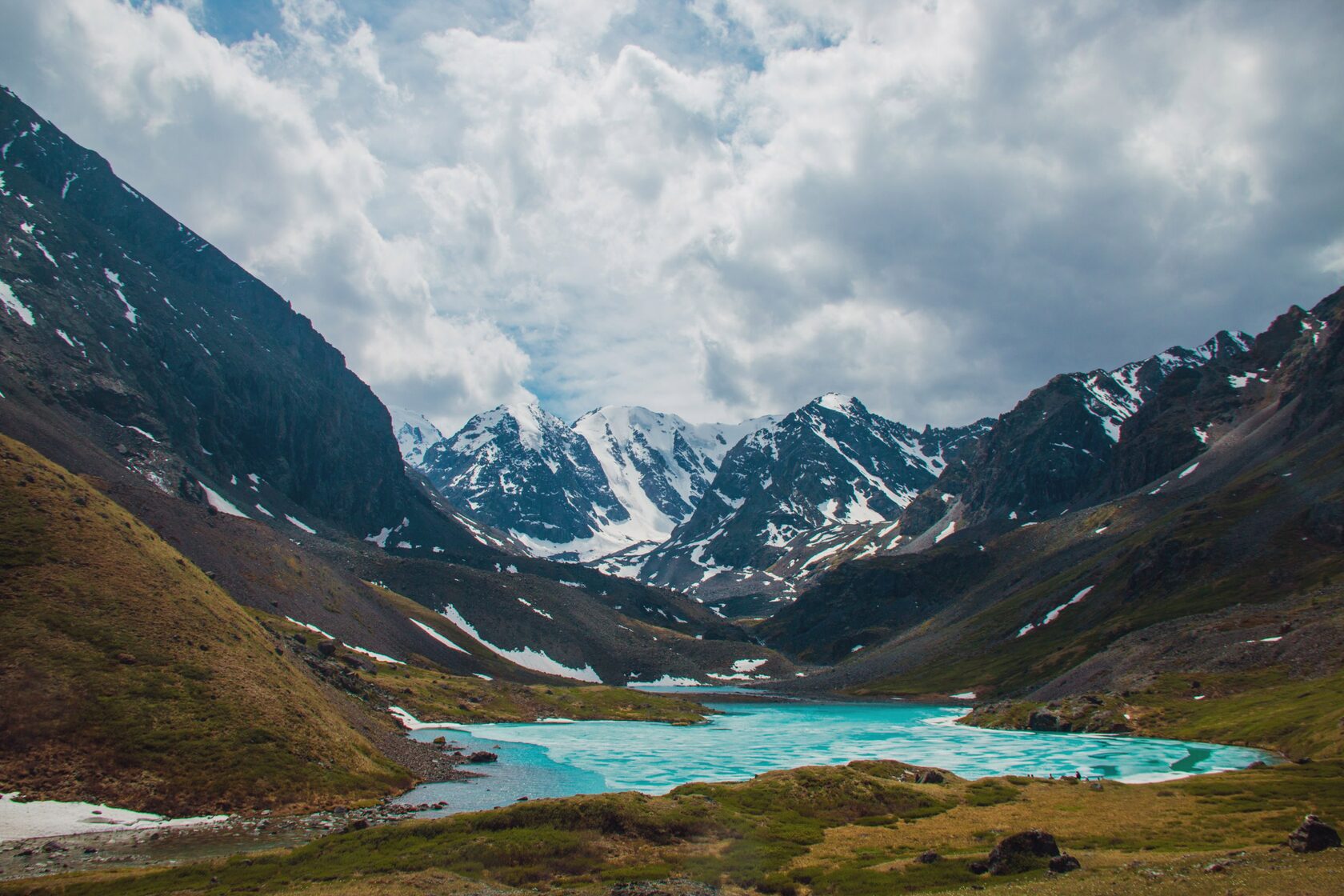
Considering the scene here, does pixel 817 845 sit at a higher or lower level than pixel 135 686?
lower

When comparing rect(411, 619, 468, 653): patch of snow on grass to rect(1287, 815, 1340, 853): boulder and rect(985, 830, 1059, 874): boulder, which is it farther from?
rect(1287, 815, 1340, 853): boulder

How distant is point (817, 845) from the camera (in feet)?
141

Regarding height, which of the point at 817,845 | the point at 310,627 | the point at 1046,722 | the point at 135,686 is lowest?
the point at 817,845

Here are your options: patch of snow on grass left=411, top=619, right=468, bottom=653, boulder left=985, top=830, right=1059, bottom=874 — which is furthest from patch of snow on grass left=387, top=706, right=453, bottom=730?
boulder left=985, top=830, right=1059, bottom=874

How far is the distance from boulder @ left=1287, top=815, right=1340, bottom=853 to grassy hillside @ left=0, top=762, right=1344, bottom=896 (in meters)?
0.94

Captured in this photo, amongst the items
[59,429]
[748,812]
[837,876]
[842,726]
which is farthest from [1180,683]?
[59,429]

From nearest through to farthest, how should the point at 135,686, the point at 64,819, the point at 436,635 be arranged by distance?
the point at 64,819 → the point at 135,686 → the point at 436,635

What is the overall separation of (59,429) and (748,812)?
18940 centimetres

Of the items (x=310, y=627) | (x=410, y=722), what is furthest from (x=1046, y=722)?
(x=310, y=627)

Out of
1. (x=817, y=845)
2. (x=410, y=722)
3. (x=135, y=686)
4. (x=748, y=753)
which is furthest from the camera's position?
(x=410, y=722)

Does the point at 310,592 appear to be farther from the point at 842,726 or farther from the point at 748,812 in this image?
the point at 748,812

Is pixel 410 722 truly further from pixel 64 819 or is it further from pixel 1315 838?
pixel 1315 838

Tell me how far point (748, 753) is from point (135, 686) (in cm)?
7206

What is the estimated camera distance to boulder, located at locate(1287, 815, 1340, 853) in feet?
102
